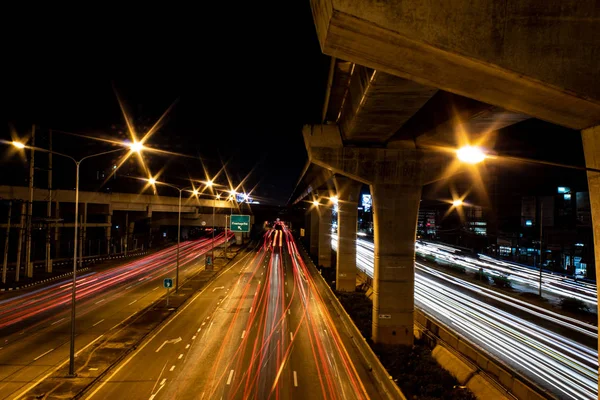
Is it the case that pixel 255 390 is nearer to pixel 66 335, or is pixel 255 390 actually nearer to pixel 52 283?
pixel 66 335

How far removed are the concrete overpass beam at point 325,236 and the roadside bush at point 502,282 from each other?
1972cm

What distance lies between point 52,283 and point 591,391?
4023 centimetres

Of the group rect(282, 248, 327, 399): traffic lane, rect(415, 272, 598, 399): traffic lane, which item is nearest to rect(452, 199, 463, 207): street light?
rect(415, 272, 598, 399): traffic lane

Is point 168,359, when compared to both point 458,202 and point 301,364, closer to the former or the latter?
point 301,364

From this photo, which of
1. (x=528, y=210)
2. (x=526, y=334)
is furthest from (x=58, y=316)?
(x=528, y=210)

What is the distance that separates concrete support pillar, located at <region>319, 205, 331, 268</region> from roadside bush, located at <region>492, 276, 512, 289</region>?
64.7 feet

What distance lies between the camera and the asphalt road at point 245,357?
13.6m

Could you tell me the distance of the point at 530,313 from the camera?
25.5 metres

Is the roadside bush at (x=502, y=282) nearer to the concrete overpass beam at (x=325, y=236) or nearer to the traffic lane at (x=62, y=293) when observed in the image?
the concrete overpass beam at (x=325, y=236)

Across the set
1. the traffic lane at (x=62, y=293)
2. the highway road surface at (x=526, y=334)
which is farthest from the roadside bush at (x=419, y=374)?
the traffic lane at (x=62, y=293)

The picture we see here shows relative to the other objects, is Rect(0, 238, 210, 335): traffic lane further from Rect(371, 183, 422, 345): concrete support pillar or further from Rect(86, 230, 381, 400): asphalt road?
Rect(371, 183, 422, 345): concrete support pillar

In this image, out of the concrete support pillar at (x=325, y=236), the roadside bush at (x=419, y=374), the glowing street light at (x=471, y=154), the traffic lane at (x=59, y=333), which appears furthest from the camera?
the concrete support pillar at (x=325, y=236)

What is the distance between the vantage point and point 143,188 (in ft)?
270

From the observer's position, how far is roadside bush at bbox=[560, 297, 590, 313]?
2616 cm
